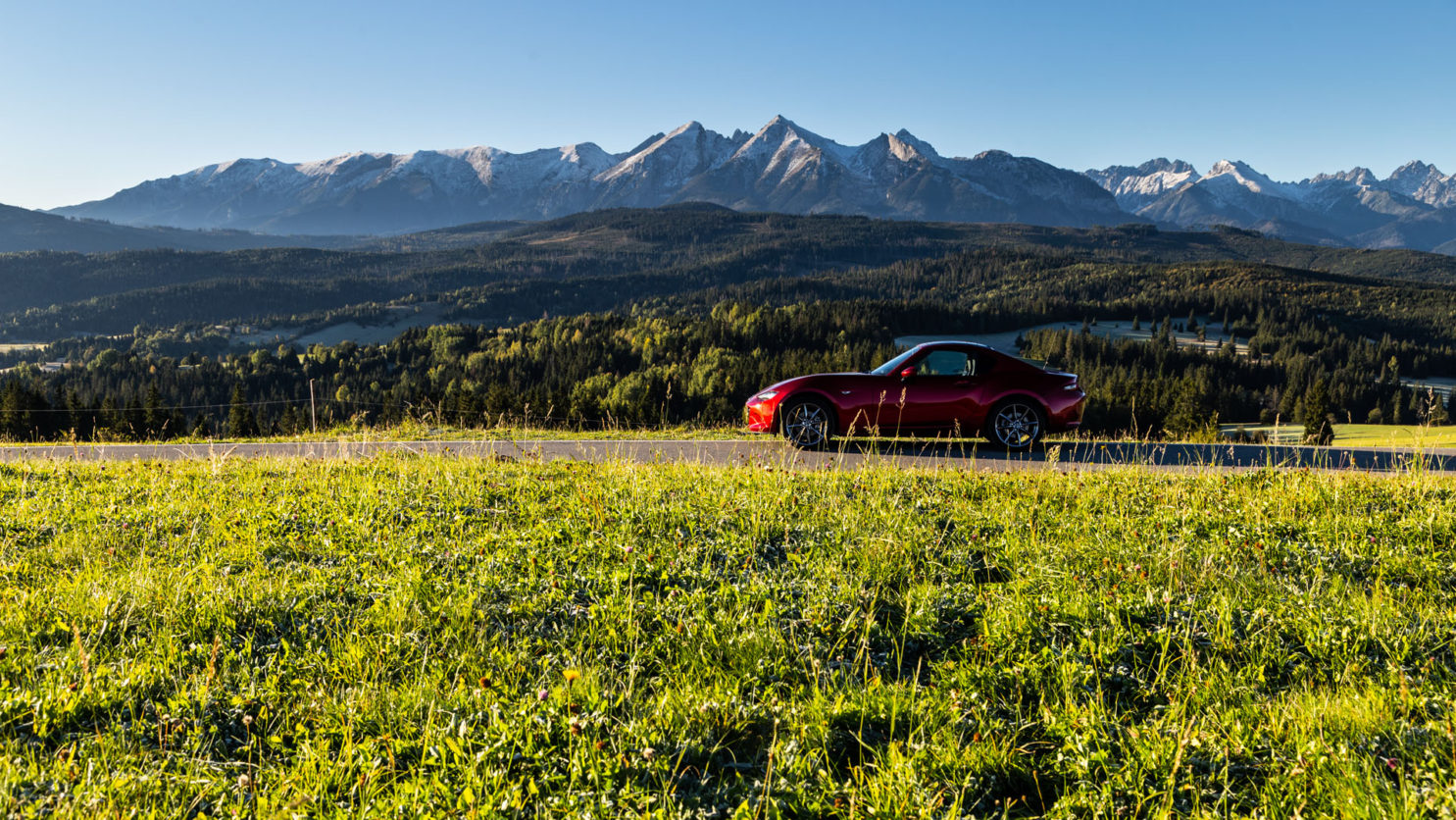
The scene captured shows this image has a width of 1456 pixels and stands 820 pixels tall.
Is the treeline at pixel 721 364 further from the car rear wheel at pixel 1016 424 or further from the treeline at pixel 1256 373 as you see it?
the car rear wheel at pixel 1016 424

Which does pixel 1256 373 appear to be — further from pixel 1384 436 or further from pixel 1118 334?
pixel 1384 436

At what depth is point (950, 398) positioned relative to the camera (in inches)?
448

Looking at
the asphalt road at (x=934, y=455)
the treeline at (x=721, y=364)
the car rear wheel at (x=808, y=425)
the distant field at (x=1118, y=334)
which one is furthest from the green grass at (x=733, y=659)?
the distant field at (x=1118, y=334)

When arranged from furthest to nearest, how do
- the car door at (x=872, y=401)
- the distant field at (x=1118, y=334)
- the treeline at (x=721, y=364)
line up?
the distant field at (x=1118, y=334)
the treeline at (x=721, y=364)
the car door at (x=872, y=401)

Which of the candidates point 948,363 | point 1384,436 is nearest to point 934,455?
point 948,363

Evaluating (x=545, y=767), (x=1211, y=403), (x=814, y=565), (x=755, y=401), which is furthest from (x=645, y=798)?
(x=1211, y=403)

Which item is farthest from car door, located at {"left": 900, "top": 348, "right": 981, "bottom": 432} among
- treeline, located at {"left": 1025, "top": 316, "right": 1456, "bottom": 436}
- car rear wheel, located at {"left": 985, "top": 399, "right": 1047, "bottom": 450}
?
treeline, located at {"left": 1025, "top": 316, "right": 1456, "bottom": 436}

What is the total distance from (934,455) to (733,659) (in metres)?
7.16

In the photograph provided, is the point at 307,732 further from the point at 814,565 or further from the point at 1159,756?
the point at 1159,756

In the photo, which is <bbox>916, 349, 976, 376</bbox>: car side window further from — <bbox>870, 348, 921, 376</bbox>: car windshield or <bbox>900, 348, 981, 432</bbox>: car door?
<bbox>870, 348, 921, 376</bbox>: car windshield

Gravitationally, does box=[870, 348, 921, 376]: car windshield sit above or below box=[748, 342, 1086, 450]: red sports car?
above

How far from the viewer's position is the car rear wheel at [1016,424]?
11.4 metres

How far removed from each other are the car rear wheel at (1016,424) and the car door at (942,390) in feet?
1.27

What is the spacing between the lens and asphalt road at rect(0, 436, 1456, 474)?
30.5ft
